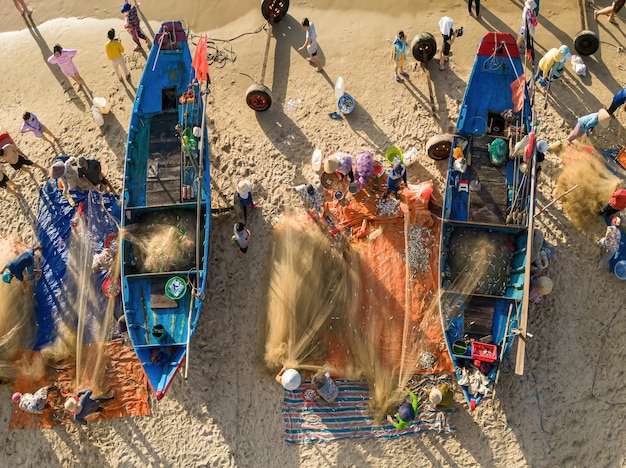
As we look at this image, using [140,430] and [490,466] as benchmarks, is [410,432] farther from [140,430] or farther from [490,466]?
[140,430]

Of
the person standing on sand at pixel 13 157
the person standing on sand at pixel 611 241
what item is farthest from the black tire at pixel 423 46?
the person standing on sand at pixel 13 157

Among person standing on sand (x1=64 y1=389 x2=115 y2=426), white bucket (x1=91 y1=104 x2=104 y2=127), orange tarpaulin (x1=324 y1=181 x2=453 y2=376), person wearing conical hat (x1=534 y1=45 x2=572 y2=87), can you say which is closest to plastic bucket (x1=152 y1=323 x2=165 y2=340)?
person standing on sand (x1=64 y1=389 x2=115 y2=426)

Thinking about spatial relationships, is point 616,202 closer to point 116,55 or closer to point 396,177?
point 396,177

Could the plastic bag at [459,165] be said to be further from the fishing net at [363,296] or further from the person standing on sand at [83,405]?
the person standing on sand at [83,405]

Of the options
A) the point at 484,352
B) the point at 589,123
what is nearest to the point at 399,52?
the point at 589,123

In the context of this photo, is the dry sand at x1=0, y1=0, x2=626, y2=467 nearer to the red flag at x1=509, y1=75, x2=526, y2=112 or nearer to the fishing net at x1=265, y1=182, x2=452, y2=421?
the fishing net at x1=265, y1=182, x2=452, y2=421

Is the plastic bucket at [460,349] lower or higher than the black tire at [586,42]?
lower
